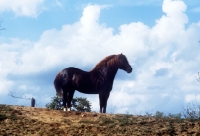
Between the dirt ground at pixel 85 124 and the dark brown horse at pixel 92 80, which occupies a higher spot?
the dark brown horse at pixel 92 80

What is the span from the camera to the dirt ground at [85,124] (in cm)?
1207

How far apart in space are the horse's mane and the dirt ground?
2606 millimetres

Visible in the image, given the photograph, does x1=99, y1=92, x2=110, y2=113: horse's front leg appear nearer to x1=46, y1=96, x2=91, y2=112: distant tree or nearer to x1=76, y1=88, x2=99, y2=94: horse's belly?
x1=76, y1=88, x2=99, y2=94: horse's belly

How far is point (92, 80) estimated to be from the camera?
15609 mm

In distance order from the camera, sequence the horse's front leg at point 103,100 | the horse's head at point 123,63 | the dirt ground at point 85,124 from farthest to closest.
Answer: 1. the horse's head at point 123,63
2. the horse's front leg at point 103,100
3. the dirt ground at point 85,124

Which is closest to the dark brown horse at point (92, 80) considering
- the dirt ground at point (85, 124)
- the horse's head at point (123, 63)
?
the horse's head at point (123, 63)

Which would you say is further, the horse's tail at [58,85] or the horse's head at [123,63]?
the horse's head at [123,63]

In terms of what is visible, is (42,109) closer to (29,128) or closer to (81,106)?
(29,128)

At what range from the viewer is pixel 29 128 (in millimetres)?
12312

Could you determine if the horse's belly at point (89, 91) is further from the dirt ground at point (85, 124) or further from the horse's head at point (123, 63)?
the dirt ground at point (85, 124)

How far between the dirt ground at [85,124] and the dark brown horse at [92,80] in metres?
1.56

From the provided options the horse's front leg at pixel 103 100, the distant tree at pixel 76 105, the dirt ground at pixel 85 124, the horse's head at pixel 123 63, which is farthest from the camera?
the distant tree at pixel 76 105

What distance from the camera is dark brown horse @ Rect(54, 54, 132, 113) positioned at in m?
15.4

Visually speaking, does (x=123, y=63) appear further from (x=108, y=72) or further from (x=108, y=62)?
(x=108, y=72)
